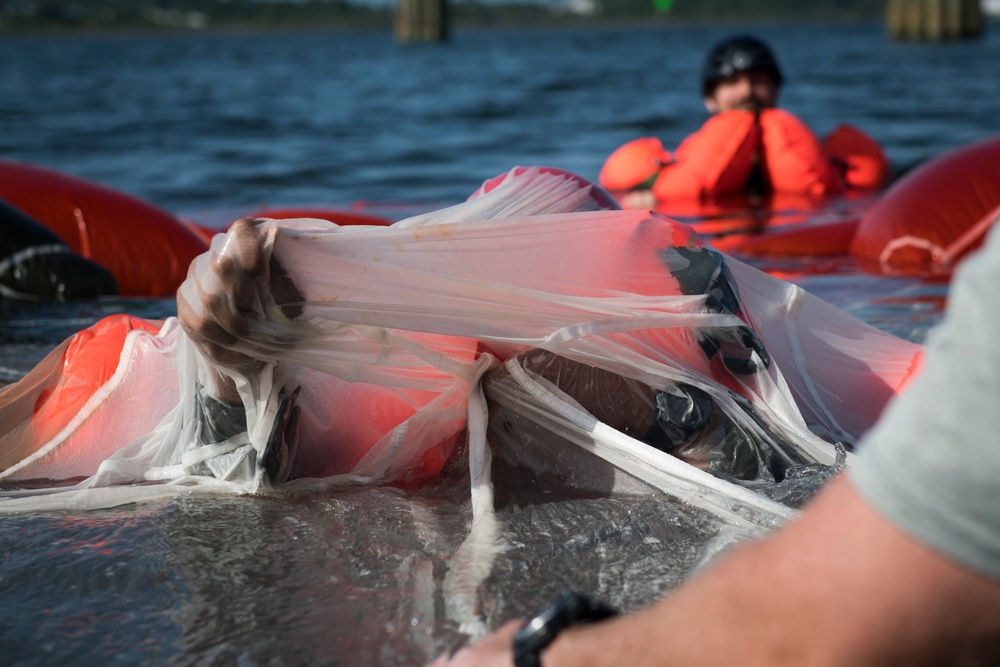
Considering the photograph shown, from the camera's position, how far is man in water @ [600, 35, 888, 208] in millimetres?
6469

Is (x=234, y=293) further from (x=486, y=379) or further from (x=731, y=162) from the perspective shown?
(x=731, y=162)

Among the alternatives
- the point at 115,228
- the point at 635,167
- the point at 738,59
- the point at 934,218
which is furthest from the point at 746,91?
the point at 115,228

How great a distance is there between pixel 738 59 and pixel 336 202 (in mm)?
2751

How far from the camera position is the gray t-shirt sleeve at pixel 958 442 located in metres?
0.77

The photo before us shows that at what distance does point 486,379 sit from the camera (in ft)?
6.14

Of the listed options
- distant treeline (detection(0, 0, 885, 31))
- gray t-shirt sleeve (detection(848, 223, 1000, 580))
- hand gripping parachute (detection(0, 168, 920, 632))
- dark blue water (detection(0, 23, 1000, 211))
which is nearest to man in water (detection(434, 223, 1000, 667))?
gray t-shirt sleeve (detection(848, 223, 1000, 580))

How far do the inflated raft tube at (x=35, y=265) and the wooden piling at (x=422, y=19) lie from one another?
36477 mm

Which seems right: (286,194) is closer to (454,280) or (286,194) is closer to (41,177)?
(41,177)

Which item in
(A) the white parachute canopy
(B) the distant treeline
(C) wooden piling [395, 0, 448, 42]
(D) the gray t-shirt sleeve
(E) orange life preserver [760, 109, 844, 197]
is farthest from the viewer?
(B) the distant treeline

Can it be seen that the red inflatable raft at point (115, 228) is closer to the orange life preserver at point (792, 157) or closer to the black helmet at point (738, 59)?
the black helmet at point (738, 59)

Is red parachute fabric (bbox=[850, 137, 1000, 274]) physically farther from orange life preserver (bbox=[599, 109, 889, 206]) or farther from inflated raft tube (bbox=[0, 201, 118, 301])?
inflated raft tube (bbox=[0, 201, 118, 301])

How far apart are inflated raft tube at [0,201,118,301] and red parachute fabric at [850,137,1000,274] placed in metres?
3.15

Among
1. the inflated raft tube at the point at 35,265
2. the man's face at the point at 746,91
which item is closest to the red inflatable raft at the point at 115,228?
the inflated raft tube at the point at 35,265

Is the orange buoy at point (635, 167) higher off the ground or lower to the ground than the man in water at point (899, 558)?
lower
